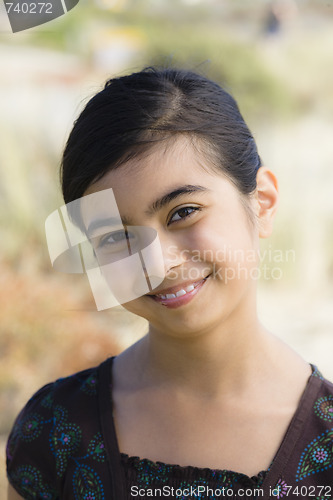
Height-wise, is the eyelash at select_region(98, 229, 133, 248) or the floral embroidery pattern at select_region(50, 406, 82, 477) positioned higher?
the eyelash at select_region(98, 229, 133, 248)

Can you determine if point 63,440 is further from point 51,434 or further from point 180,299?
point 180,299

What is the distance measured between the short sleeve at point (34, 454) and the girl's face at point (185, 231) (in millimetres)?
391

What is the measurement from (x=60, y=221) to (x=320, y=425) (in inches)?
30.4

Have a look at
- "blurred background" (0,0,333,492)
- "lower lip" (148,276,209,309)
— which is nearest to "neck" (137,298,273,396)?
"lower lip" (148,276,209,309)

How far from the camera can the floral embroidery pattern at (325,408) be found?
4.18ft

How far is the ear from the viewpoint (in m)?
1.42

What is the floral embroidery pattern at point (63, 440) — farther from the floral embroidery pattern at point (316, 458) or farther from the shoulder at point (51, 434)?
the floral embroidery pattern at point (316, 458)

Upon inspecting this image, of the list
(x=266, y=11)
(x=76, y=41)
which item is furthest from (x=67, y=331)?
(x=266, y=11)

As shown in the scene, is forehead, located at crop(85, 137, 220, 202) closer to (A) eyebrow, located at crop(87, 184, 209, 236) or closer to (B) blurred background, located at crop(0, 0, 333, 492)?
(A) eyebrow, located at crop(87, 184, 209, 236)

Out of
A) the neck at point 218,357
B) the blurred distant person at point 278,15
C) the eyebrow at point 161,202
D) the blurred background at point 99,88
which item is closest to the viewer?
the eyebrow at point 161,202

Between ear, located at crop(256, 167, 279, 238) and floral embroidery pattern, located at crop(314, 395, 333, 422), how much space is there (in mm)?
386

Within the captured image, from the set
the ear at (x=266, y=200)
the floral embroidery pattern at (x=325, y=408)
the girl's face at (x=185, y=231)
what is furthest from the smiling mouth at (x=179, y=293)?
the floral embroidery pattern at (x=325, y=408)

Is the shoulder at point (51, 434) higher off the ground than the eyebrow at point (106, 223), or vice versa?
the eyebrow at point (106, 223)

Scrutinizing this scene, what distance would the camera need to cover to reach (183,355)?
4.50ft
